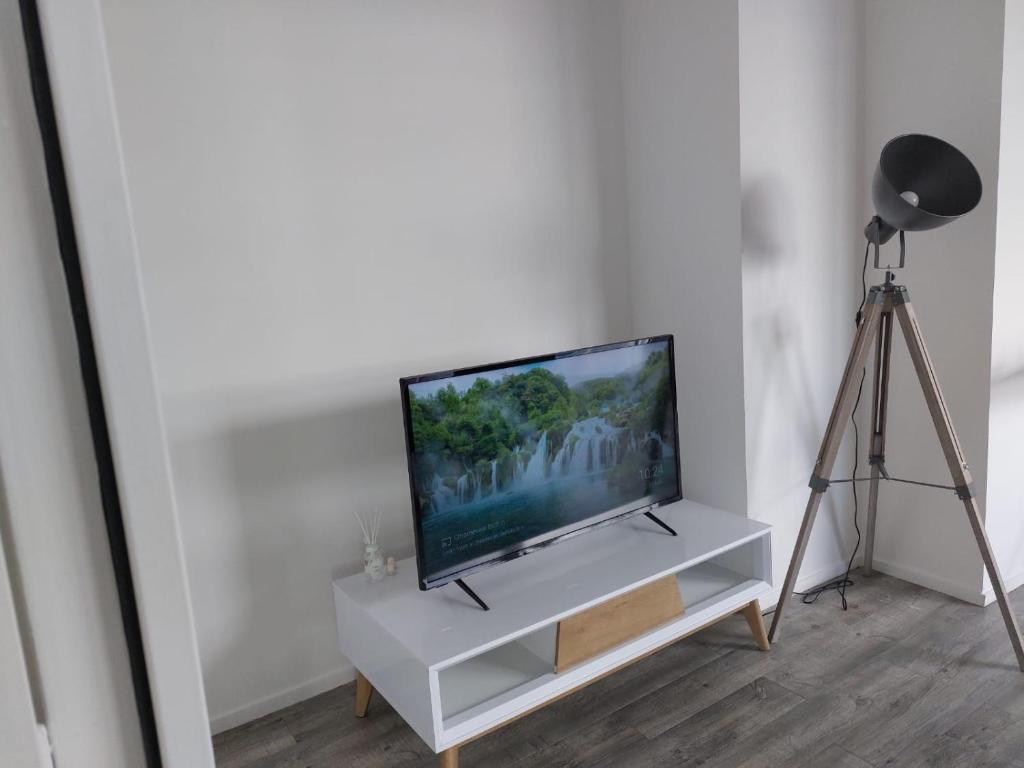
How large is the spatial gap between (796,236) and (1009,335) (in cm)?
83

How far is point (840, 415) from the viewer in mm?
2557

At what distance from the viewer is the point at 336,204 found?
2.36m

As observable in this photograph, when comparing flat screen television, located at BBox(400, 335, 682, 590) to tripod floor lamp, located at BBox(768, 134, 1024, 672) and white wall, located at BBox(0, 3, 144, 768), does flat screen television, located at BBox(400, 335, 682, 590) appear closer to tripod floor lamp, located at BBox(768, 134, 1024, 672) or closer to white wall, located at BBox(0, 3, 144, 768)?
tripod floor lamp, located at BBox(768, 134, 1024, 672)

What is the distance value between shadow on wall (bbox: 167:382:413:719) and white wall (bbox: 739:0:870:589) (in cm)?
132

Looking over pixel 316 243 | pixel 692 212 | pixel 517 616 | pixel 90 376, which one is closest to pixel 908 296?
pixel 692 212

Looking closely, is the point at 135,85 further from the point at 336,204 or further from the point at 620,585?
the point at 620,585

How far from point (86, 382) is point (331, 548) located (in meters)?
2.25

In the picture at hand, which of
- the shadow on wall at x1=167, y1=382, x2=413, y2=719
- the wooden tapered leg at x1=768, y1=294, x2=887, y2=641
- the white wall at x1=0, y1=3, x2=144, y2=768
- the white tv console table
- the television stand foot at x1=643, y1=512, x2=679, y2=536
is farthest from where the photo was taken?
the television stand foot at x1=643, y1=512, x2=679, y2=536

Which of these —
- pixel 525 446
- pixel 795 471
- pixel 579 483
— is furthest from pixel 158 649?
pixel 795 471

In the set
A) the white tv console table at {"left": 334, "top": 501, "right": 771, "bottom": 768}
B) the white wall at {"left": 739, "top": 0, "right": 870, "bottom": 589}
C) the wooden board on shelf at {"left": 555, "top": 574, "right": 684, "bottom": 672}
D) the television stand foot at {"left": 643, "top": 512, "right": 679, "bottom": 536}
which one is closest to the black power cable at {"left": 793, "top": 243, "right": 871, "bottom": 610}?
the white wall at {"left": 739, "top": 0, "right": 870, "bottom": 589}

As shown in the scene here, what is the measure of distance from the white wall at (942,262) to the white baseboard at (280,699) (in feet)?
7.31

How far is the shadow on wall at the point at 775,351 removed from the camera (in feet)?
8.71

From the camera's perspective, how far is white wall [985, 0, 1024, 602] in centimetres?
254

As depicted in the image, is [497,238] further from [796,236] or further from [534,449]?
[796,236]
